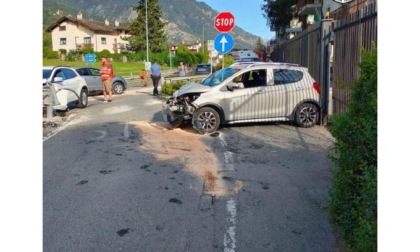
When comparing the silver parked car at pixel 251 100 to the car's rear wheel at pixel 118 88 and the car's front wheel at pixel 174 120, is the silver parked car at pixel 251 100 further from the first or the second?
the car's rear wheel at pixel 118 88

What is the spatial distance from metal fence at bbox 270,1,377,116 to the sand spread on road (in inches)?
108

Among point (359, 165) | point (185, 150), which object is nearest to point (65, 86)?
point (185, 150)

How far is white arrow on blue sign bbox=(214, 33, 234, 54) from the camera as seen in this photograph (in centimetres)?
1229

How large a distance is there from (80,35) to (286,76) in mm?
75180

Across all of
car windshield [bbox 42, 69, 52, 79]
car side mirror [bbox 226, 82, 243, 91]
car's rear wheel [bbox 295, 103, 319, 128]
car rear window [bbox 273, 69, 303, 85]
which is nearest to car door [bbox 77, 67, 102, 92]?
car windshield [bbox 42, 69, 52, 79]

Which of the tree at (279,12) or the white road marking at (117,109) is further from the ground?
the tree at (279,12)

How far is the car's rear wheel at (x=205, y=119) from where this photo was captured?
8.91 m

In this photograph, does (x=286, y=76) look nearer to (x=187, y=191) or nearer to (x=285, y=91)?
(x=285, y=91)

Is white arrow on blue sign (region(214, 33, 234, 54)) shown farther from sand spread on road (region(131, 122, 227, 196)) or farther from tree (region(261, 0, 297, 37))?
tree (region(261, 0, 297, 37))

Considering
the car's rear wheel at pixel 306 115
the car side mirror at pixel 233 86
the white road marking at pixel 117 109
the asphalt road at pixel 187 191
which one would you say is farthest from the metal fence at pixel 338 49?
the white road marking at pixel 117 109

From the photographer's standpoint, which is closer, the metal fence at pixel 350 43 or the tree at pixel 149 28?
the metal fence at pixel 350 43

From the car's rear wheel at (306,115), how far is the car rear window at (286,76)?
64cm

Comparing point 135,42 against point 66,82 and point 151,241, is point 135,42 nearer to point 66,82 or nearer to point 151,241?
point 66,82
